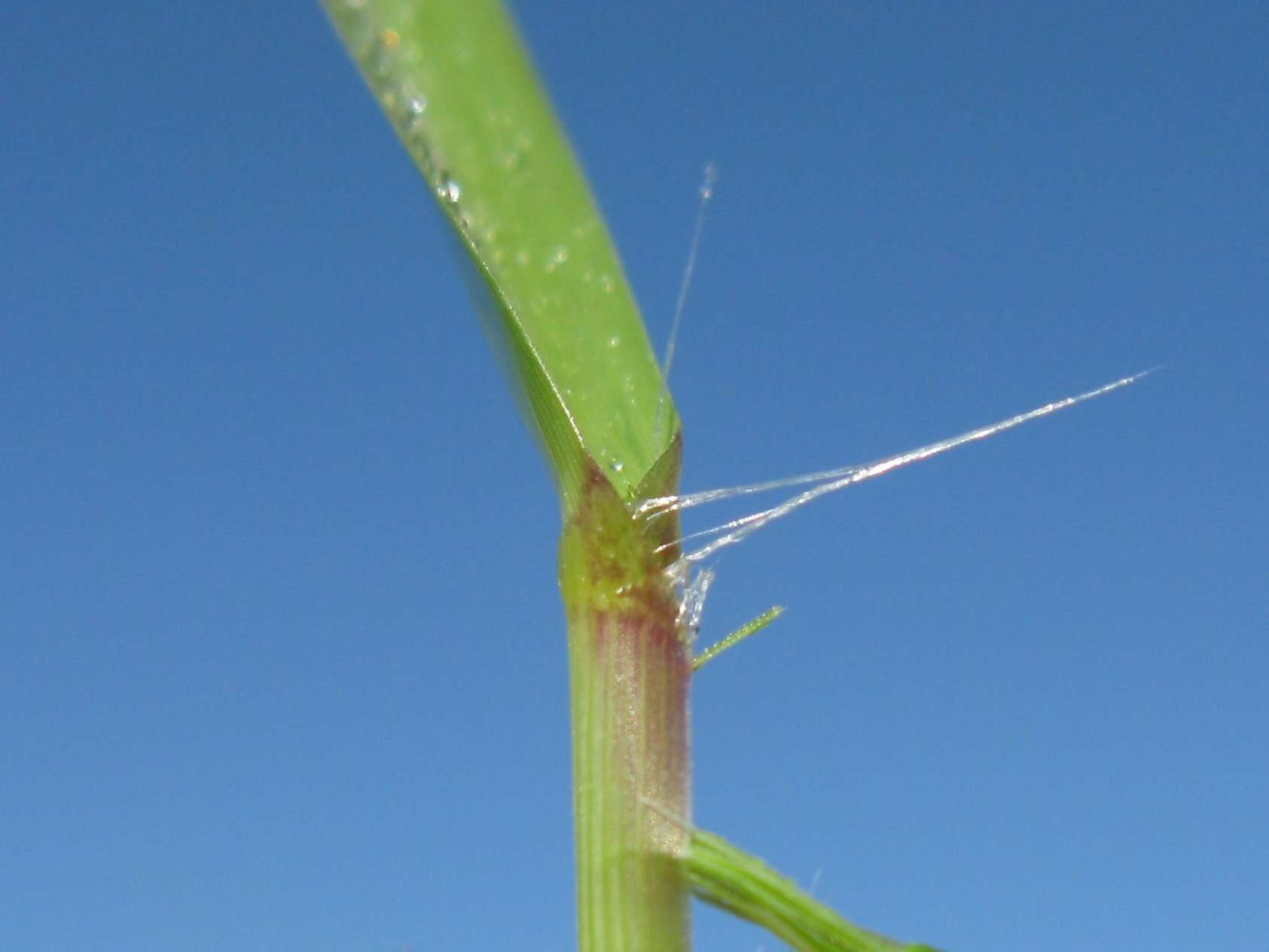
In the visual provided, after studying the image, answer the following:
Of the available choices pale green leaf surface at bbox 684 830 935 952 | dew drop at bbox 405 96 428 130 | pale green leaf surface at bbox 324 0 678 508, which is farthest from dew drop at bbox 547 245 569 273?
pale green leaf surface at bbox 684 830 935 952

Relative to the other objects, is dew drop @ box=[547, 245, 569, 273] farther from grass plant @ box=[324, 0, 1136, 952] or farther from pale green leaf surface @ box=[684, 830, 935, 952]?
pale green leaf surface @ box=[684, 830, 935, 952]

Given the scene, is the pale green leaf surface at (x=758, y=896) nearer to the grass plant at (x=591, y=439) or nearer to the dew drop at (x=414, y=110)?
the grass plant at (x=591, y=439)

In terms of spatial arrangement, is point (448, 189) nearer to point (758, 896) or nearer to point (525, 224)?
point (525, 224)

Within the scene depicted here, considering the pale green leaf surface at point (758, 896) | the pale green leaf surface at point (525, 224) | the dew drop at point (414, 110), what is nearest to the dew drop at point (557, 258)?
the pale green leaf surface at point (525, 224)

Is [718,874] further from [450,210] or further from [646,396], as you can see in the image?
[450,210]

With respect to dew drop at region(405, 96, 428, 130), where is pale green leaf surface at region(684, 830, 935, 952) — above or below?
below

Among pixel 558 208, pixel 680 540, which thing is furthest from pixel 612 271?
pixel 680 540

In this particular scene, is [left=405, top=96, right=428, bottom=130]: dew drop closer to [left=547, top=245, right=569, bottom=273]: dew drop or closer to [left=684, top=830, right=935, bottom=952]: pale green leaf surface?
[left=547, top=245, right=569, bottom=273]: dew drop

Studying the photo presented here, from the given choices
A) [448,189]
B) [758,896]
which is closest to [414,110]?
[448,189]
